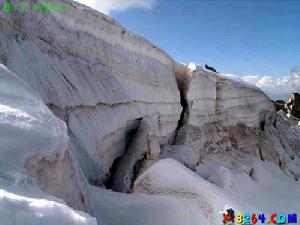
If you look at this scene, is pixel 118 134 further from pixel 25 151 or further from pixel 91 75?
pixel 25 151

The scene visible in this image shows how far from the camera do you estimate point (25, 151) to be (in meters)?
2.25

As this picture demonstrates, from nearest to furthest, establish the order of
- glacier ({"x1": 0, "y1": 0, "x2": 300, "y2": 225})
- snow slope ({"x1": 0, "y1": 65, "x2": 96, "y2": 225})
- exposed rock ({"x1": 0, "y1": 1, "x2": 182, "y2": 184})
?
snow slope ({"x1": 0, "y1": 65, "x2": 96, "y2": 225}) → glacier ({"x1": 0, "y1": 0, "x2": 300, "y2": 225}) → exposed rock ({"x1": 0, "y1": 1, "x2": 182, "y2": 184})

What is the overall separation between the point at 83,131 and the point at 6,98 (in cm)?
382

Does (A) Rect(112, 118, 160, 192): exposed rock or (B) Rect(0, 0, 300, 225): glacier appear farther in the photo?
(A) Rect(112, 118, 160, 192): exposed rock

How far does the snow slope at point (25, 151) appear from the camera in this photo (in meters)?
1.77

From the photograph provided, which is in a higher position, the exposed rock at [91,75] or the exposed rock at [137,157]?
the exposed rock at [91,75]

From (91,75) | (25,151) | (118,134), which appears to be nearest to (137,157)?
(118,134)

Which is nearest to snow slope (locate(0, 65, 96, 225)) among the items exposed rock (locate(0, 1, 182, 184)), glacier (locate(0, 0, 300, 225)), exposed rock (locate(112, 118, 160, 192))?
glacier (locate(0, 0, 300, 225))

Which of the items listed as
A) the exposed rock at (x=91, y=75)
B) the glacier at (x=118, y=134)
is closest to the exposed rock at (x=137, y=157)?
the glacier at (x=118, y=134)

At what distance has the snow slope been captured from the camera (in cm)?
177

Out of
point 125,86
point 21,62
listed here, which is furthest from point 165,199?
point 125,86

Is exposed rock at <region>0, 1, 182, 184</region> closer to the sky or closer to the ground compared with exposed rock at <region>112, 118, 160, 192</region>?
closer to the sky

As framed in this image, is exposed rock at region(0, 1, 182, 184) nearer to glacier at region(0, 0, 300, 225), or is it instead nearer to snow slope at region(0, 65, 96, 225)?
glacier at region(0, 0, 300, 225)

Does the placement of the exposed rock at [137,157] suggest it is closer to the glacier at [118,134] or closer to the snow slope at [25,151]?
the glacier at [118,134]
